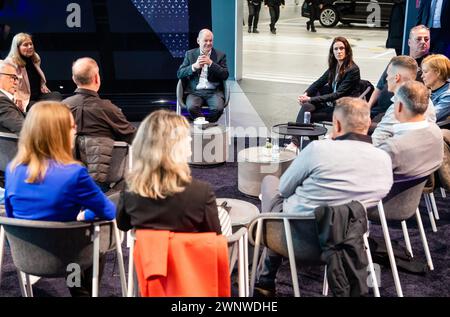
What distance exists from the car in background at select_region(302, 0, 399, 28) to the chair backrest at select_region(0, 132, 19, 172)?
12.5 m

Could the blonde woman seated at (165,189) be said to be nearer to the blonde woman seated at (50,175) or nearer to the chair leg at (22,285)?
the blonde woman seated at (50,175)

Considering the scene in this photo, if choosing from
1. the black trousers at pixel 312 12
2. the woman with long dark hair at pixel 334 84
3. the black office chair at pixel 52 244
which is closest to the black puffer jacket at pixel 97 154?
the black office chair at pixel 52 244

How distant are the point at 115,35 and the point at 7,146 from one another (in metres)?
4.06

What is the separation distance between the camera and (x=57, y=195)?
8.34ft

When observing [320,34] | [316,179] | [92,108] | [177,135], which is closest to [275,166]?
[92,108]

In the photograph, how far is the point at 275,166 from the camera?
15.1ft

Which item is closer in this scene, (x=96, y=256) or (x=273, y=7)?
(x=96, y=256)

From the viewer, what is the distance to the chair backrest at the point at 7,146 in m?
3.75

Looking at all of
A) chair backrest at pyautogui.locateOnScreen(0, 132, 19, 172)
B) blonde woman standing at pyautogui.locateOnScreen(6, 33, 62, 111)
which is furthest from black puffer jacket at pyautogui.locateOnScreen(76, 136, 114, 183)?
blonde woman standing at pyautogui.locateOnScreen(6, 33, 62, 111)

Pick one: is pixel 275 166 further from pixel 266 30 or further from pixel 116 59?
pixel 266 30

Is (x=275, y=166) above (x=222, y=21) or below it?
below

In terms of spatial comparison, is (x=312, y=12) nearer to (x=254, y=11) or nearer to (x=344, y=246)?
(x=254, y=11)

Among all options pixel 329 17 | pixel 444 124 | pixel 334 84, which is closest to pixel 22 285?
pixel 444 124

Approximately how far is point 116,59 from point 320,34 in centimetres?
775
